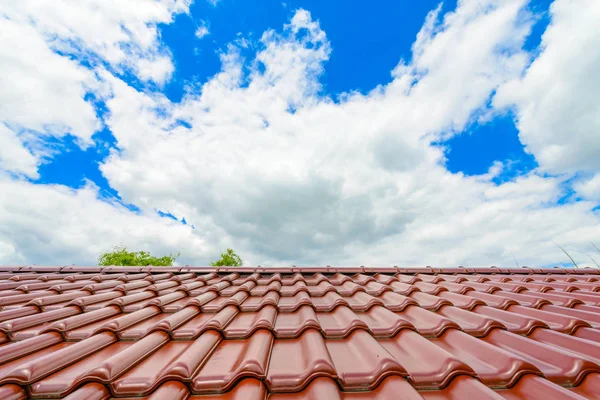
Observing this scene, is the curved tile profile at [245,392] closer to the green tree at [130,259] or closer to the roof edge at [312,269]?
the roof edge at [312,269]

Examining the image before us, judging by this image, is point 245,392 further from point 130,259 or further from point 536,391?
point 130,259

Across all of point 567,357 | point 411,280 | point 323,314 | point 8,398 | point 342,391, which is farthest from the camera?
point 411,280

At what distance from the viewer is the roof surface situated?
1.51m

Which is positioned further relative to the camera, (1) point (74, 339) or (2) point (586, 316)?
(2) point (586, 316)

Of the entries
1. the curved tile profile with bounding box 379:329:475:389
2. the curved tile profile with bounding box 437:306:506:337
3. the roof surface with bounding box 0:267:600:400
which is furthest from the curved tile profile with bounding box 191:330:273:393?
the curved tile profile with bounding box 437:306:506:337

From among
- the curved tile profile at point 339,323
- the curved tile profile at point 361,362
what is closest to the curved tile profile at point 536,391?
the curved tile profile at point 361,362

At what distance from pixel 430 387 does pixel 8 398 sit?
2140 millimetres

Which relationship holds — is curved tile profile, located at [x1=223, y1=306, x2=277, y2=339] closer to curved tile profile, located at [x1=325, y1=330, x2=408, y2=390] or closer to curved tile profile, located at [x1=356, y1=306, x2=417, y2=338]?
curved tile profile, located at [x1=325, y1=330, x2=408, y2=390]

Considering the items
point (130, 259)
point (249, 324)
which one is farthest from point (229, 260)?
point (249, 324)

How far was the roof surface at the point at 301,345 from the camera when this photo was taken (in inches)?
59.6

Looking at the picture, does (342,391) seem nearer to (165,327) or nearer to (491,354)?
(491,354)

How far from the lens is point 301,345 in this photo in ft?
6.75

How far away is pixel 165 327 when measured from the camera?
2.20m

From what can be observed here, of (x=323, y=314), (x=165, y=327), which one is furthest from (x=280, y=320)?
(x=165, y=327)
